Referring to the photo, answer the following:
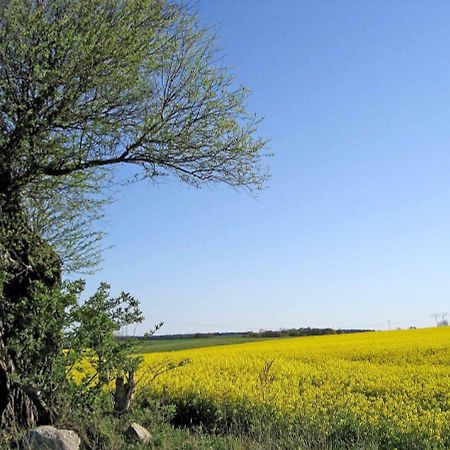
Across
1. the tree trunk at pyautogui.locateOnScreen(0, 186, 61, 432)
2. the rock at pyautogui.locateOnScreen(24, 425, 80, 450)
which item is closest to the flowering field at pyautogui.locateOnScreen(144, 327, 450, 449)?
the rock at pyautogui.locateOnScreen(24, 425, 80, 450)

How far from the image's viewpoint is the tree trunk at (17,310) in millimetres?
10156

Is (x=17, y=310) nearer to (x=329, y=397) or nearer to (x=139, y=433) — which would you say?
(x=139, y=433)

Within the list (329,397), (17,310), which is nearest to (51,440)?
(17,310)

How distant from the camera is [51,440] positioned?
8891 millimetres

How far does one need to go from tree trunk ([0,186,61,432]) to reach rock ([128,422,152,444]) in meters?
1.41

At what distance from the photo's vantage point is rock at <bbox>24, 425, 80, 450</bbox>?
885 centimetres

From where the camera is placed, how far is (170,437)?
9.83m

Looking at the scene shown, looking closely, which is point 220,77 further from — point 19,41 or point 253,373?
point 253,373

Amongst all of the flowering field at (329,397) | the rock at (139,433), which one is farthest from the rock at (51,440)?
the flowering field at (329,397)

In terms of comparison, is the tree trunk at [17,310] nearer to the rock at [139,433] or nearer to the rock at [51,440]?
the rock at [51,440]

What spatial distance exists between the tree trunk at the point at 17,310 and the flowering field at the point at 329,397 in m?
3.96

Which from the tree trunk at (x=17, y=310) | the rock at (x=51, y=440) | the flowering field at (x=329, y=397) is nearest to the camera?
the rock at (x=51, y=440)

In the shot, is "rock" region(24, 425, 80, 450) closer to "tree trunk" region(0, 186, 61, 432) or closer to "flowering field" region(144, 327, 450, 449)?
"tree trunk" region(0, 186, 61, 432)

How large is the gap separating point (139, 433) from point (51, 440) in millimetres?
1331
